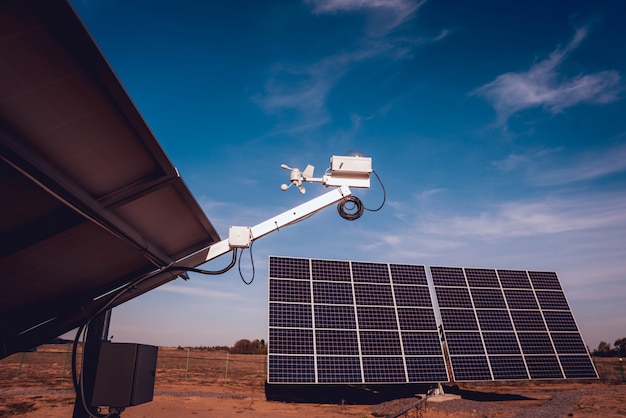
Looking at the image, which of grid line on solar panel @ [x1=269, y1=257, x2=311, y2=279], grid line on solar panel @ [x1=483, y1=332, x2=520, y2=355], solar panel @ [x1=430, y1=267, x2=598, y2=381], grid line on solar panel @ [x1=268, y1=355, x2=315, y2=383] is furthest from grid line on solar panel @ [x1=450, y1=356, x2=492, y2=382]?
grid line on solar panel @ [x1=269, y1=257, x2=311, y2=279]

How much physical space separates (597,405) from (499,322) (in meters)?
4.10

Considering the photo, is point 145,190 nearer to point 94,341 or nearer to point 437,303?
point 94,341

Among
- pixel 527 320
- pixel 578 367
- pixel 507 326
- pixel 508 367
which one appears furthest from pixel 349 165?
pixel 578 367

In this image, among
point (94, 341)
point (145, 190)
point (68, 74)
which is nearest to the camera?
point (68, 74)

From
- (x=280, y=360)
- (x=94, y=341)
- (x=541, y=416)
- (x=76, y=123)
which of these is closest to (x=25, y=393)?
(x=280, y=360)

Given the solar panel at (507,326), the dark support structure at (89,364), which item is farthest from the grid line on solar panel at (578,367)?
the dark support structure at (89,364)

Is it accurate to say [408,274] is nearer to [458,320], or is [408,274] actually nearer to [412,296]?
[412,296]

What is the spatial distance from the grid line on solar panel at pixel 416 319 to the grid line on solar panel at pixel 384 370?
4.94ft

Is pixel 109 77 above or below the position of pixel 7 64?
above

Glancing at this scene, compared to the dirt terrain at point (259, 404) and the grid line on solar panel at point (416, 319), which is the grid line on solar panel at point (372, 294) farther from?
the dirt terrain at point (259, 404)

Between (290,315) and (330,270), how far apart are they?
2766mm

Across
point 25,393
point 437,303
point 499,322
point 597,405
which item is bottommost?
point 597,405

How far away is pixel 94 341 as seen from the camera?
537cm

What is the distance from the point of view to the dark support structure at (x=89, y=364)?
16.4 feet
